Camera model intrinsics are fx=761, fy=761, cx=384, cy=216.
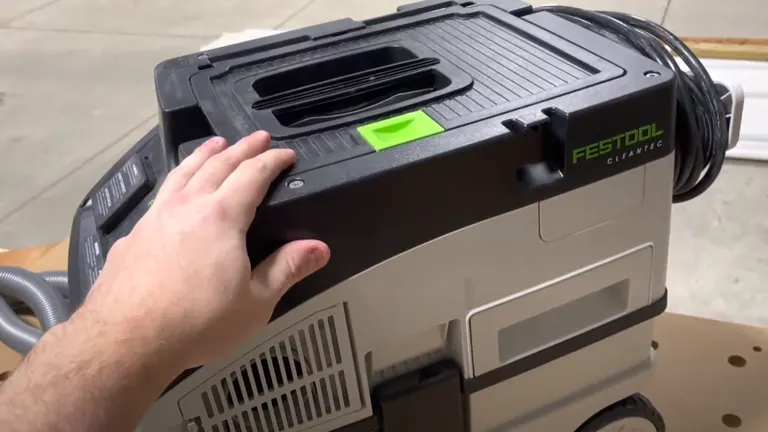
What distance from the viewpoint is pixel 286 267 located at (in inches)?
18.1

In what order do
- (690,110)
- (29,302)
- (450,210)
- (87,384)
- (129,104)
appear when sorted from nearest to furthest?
(87,384), (450,210), (690,110), (29,302), (129,104)

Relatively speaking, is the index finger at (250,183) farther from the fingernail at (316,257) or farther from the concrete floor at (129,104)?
the concrete floor at (129,104)

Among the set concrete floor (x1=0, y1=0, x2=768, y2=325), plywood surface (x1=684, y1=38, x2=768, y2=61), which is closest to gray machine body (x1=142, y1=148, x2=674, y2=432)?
concrete floor (x1=0, y1=0, x2=768, y2=325)

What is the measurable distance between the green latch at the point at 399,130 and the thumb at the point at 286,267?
0.29 feet

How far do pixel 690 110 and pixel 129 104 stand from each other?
1.37m

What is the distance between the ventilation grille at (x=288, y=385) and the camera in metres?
0.51

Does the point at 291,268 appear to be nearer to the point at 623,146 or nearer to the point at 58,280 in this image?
the point at 623,146

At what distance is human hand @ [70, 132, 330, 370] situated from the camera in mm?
430

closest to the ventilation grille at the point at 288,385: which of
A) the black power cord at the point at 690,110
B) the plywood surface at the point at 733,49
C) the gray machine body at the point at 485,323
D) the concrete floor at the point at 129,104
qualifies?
the gray machine body at the point at 485,323

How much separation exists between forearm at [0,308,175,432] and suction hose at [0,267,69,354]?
0.44 metres

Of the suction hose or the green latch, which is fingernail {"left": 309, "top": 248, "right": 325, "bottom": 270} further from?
the suction hose

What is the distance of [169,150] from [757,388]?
0.66 m

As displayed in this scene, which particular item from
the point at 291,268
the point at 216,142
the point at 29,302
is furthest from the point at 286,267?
the point at 29,302

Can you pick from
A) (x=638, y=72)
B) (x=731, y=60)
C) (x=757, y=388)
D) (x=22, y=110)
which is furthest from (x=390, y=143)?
(x=22, y=110)
